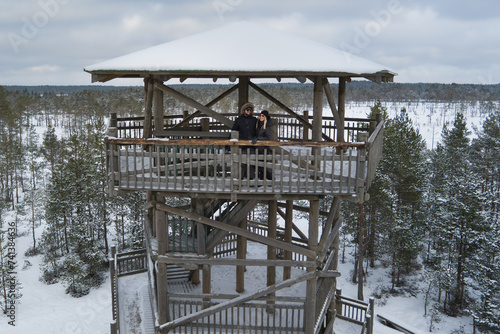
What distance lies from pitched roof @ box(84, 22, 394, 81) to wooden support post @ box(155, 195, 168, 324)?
3.07 metres

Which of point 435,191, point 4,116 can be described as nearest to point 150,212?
point 435,191

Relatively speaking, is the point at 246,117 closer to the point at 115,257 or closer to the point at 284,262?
the point at 284,262

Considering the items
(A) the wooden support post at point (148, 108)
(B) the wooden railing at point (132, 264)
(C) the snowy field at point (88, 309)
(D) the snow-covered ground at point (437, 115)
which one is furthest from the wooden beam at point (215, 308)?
(D) the snow-covered ground at point (437, 115)

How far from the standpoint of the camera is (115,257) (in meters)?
15.7

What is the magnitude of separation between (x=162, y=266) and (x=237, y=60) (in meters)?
5.32

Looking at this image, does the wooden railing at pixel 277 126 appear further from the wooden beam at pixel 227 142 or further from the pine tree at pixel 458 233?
the pine tree at pixel 458 233

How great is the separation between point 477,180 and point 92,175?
29.5 metres

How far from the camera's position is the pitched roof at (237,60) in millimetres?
8750

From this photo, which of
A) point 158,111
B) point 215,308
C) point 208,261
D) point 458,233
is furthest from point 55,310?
point 458,233

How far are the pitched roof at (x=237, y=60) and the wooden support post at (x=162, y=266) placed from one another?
3.07 meters

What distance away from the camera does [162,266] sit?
10.5 meters

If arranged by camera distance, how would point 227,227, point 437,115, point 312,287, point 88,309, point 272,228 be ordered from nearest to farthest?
1. point 227,227
2. point 312,287
3. point 272,228
4. point 88,309
5. point 437,115

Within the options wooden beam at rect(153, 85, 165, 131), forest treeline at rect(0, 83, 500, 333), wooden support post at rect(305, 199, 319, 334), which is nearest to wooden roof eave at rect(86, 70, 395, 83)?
wooden beam at rect(153, 85, 165, 131)

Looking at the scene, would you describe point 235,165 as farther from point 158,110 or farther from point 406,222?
point 406,222
